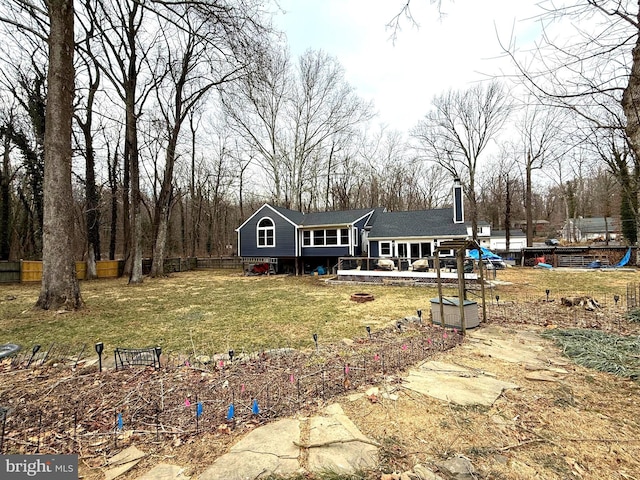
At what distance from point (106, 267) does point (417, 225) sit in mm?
19206

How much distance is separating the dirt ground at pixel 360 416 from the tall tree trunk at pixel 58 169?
438 centimetres

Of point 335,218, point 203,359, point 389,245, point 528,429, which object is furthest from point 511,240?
point 203,359

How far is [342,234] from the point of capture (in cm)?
1761

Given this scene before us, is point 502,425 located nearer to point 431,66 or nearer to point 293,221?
point 431,66

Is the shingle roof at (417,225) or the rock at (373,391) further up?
the shingle roof at (417,225)

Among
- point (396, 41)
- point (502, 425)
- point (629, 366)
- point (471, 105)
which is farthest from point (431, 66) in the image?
point (471, 105)

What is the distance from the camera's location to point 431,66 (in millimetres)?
4000

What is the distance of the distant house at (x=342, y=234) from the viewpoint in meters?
16.4

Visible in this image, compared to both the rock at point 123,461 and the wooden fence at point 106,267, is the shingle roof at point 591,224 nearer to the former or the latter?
the wooden fence at point 106,267

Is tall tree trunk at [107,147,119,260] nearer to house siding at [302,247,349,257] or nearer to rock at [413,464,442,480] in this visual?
house siding at [302,247,349,257]

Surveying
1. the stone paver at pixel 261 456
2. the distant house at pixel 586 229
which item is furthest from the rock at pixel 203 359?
the distant house at pixel 586 229

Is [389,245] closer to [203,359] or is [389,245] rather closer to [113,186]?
[203,359]

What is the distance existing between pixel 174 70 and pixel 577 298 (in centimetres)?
1931

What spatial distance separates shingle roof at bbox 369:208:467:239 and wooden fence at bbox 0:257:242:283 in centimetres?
1310
